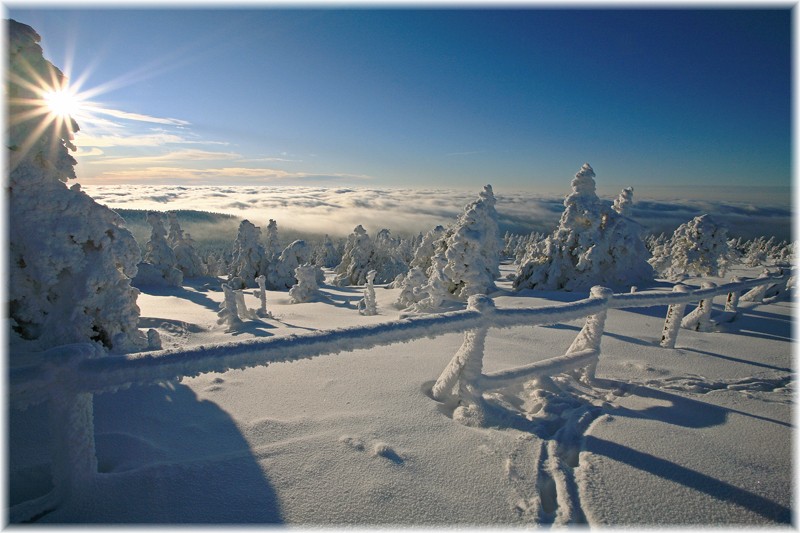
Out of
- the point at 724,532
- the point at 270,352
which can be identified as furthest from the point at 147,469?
the point at 724,532

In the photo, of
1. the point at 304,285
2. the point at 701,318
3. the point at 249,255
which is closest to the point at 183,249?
the point at 249,255

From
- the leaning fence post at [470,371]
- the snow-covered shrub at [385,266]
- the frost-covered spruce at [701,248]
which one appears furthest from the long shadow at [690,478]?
the snow-covered shrub at [385,266]

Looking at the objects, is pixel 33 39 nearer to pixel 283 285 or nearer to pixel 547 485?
pixel 547 485

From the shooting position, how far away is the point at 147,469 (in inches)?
107

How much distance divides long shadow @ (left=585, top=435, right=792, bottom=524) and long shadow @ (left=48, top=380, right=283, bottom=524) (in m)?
3.01

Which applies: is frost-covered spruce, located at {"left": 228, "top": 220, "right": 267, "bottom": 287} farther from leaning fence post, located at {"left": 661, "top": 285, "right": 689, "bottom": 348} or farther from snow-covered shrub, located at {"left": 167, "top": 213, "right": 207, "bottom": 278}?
leaning fence post, located at {"left": 661, "top": 285, "right": 689, "bottom": 348}

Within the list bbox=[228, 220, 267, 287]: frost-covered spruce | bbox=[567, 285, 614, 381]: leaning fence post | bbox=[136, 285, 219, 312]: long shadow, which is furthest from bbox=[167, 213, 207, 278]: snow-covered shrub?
bbox=[567, 285, 614, 381]: leaning fence post

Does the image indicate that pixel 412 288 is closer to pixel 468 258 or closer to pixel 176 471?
pixel 468 258

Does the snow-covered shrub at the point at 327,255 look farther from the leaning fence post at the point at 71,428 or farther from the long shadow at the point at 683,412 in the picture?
the leaning fence post at the point at 71,428

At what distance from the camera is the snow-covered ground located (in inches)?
101

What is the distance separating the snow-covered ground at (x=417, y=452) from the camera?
2561mm

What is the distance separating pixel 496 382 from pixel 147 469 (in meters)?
3.48

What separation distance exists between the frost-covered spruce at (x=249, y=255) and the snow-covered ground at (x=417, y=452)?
41.4 metres

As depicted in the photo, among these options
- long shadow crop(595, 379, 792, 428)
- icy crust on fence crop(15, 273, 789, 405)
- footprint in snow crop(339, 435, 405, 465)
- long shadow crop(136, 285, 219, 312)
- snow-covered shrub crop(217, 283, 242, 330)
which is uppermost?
icy crust on fence crop(15, 273, 789, 405)
